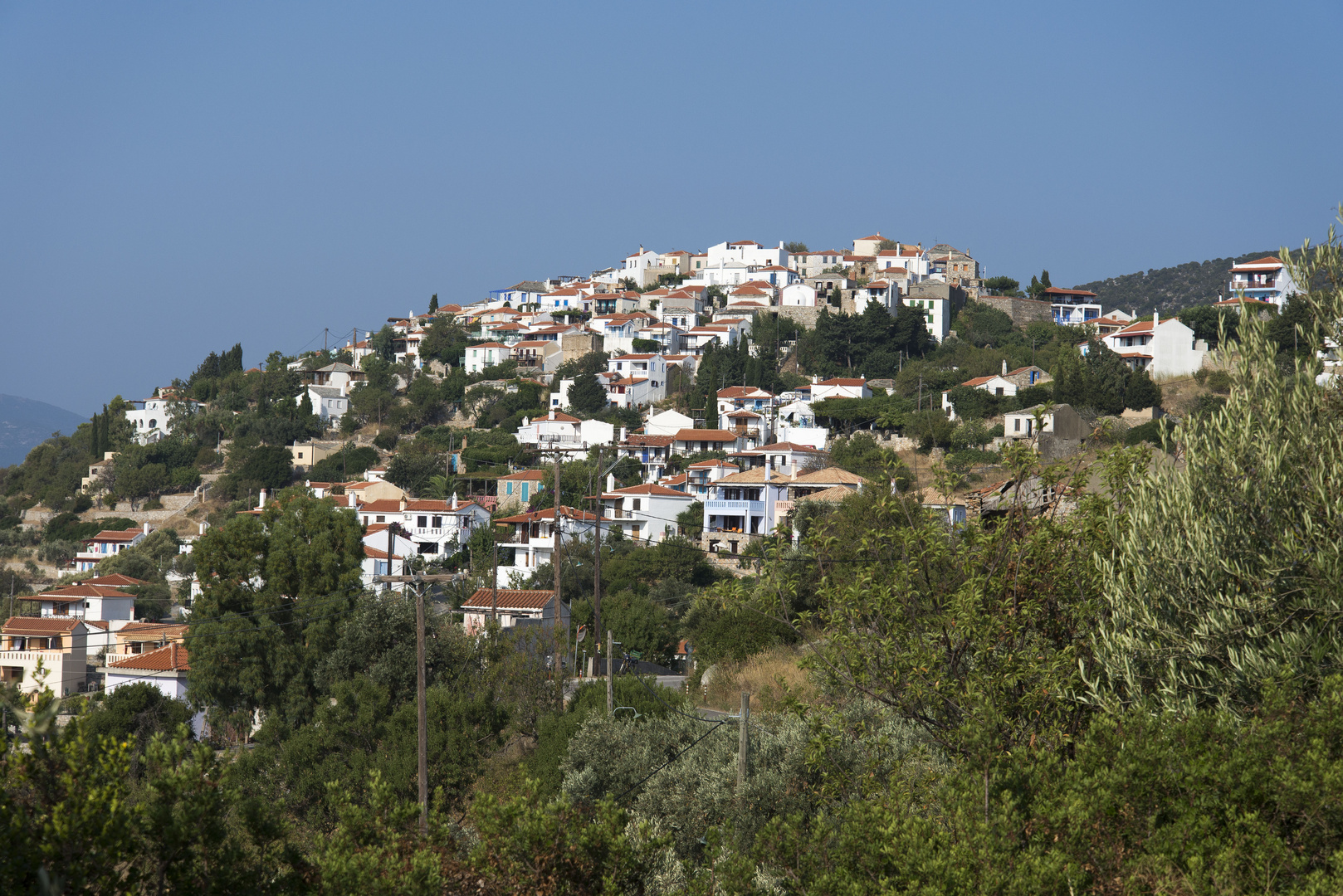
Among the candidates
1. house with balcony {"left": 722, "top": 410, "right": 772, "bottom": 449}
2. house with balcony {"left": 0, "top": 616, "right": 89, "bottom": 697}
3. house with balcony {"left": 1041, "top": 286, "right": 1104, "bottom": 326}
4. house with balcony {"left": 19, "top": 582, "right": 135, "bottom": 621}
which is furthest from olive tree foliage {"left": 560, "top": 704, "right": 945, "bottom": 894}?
house with balcony {"left": 1041, "top": 286, "right": 1104, "bottom": 326}

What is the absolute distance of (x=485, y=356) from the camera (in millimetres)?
90875

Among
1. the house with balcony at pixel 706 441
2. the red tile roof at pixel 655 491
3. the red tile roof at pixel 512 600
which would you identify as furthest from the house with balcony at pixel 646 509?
the red tile roof at pixel 512 600

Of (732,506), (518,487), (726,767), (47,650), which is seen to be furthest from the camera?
(518,487)

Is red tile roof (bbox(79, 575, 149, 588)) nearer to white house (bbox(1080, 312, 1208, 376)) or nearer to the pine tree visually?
the pine tree

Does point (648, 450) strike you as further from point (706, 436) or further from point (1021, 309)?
point (1021, 309)

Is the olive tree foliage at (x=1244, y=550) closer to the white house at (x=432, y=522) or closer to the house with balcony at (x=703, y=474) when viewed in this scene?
the house with balcony at (x=703, y=474)

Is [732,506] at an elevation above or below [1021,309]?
below

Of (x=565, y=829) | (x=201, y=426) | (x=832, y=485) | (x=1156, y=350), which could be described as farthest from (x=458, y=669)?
(x=201, y=426)

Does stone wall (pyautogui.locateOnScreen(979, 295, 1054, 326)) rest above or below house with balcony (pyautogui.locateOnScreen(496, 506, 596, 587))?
above

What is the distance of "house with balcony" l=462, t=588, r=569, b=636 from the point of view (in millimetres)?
34906

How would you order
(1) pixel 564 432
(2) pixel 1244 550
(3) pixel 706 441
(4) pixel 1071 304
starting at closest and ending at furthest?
(2) pixel 1244 550 < (3) pixel 706 441 < (1) pixel 564 432 < (4) pixel 1071 304

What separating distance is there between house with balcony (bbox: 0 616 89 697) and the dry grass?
24028 mm

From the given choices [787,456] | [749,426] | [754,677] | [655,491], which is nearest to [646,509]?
[655,491]

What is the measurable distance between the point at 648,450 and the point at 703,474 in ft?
30.9
